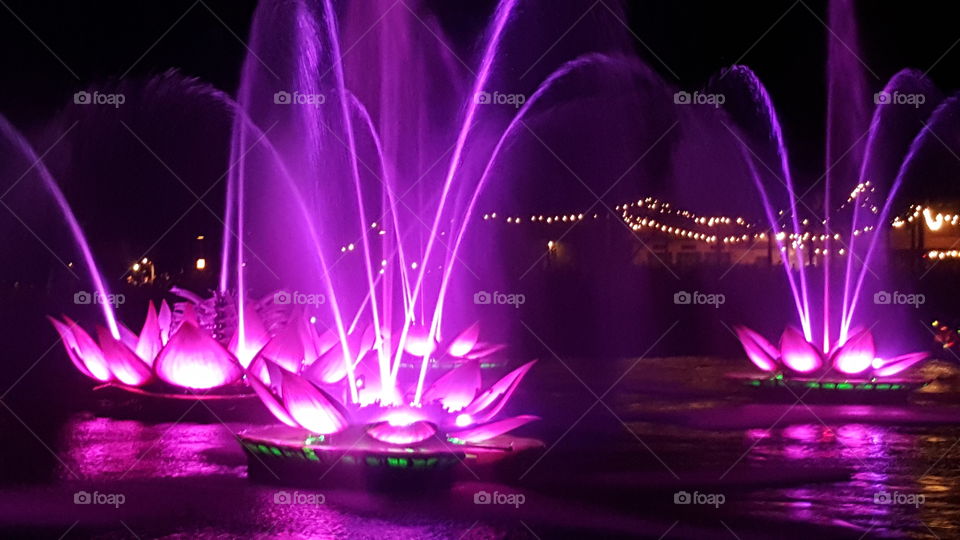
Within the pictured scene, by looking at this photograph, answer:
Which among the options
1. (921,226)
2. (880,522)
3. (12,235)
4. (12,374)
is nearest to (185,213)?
(12,235)

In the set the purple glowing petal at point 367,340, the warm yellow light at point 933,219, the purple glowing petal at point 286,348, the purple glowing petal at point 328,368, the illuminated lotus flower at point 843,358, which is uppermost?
the warm yellow light at point 933,219

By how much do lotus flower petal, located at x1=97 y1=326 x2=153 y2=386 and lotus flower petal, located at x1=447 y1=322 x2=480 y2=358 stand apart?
7026 mm

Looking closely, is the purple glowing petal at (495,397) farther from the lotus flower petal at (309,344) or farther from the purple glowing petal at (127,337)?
the purple glowing petal at (127,337)

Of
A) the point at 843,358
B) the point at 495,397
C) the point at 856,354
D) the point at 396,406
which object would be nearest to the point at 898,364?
the point at 856,354

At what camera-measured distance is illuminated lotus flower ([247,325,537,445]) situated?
9.17m

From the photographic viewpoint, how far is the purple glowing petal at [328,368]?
41.4ft

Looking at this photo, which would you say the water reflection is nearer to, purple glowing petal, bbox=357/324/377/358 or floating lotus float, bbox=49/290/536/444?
floating lotus float, bbox=49/290/536/444

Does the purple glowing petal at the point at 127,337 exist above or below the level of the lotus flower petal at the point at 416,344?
below

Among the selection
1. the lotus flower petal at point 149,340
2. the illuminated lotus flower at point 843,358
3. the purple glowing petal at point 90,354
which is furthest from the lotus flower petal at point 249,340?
the illuminated lotus flower at point 843,358

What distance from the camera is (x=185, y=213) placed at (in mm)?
32281

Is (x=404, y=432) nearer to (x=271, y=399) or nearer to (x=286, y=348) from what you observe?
(x=271, y=399)

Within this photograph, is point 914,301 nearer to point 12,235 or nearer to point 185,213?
point 185,213

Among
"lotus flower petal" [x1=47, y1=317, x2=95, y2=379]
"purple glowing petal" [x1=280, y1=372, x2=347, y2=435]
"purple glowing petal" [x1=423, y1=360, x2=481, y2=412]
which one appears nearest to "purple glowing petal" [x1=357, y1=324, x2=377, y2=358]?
"lotus flower petal" [x1=47, y1=317, x2=95, y2=379]

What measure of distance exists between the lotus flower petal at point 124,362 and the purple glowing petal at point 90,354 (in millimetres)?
546
